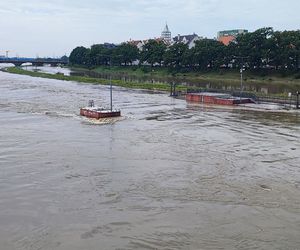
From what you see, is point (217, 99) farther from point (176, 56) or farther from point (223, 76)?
point (176, 56)

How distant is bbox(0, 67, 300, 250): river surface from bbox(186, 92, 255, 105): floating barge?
1799 cm

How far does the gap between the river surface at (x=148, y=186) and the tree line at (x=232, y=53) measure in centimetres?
6067

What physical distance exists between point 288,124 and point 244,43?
65.7 meters

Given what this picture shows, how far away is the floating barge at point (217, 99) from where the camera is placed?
62.7 m

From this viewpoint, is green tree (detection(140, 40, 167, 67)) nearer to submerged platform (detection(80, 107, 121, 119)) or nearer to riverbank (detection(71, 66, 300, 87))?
riverbank (detection(71, 66, 300, 87))

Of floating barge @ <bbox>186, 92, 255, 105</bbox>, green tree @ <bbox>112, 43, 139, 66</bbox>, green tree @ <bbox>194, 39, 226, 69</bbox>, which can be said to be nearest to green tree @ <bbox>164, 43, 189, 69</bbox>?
green tree @ <bbox>194, 39, 226, 69</bbox>

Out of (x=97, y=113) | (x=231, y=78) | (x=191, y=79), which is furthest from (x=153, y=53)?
(x=97, y=113)

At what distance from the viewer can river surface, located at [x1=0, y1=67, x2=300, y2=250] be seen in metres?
17.0

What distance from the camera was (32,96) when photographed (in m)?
74.2

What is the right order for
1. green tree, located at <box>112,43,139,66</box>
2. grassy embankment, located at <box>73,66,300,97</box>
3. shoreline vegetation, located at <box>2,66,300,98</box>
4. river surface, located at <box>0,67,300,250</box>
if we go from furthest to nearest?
green tree, located at <box>112,43,139,66</box> < shoreline vegetation, located at <box>2,66,300,98</box> < grassy embankment, located at <box>73,66,300,97</box> < river surface, located at <box>0,67,300,250</box>

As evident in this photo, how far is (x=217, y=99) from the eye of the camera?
213 feet

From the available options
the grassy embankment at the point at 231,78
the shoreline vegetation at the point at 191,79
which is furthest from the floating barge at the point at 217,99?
the grassy embankment at the point at 231,78

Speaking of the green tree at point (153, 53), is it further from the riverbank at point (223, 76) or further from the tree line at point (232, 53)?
the riverbank at point (223, 76)

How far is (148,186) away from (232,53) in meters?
93.1
